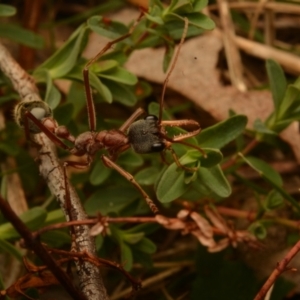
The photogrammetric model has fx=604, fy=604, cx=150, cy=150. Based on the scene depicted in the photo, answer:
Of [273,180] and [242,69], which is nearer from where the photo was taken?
[273,180]

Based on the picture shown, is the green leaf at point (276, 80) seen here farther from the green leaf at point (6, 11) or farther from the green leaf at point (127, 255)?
the green leaf at point (6, 11)

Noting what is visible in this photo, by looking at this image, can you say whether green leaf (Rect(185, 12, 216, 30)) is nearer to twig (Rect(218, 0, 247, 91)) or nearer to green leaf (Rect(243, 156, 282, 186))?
green leaf (Rect(243, 156, 282, 186))

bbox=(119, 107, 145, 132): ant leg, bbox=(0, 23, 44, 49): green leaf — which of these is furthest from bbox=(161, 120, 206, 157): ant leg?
bbox=(0, 23, 44, 49): green leaf

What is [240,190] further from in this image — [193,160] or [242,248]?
[193,160]

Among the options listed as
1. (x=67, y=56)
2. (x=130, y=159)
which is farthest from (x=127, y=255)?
(x=67, y=56)

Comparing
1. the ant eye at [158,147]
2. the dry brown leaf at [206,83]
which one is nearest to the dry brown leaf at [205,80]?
the dry brown leaf at [206,83]

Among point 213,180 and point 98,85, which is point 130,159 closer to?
point 98,85

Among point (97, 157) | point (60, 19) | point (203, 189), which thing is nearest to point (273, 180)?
point (203, 189)
